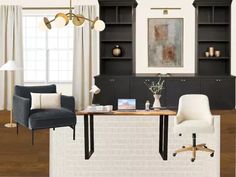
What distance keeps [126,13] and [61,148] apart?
5.49 metres

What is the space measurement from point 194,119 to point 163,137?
2.37ft

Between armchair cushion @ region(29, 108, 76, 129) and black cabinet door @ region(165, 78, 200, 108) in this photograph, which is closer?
armchair cushion @ region(29, 108, 76, 129)

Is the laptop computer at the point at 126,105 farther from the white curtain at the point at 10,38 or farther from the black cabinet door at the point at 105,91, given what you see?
the white curtain at the point at 10,38

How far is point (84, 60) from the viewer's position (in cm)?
1047

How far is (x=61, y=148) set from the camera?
584 centimetres

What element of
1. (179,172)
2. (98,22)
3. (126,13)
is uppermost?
(126,13)

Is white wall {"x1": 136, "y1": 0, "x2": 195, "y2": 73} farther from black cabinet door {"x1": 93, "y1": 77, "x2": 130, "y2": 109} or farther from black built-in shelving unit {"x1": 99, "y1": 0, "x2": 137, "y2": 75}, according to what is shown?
black cabinet door {"x1": 93, "y1": 77, "x2": 130, "y2": 109}

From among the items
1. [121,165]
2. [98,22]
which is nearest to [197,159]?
[121,165]

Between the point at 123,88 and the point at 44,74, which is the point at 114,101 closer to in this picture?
the point at 123,88

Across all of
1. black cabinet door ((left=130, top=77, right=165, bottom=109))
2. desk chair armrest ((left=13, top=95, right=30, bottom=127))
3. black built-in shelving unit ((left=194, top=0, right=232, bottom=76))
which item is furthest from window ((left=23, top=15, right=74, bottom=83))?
desk chair armrest ((left=13, top=95, right=30, bottom=127))

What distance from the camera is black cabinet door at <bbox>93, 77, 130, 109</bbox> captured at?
10.1 m

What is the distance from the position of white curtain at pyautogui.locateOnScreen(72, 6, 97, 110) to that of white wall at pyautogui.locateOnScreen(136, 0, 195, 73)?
1.15 metres

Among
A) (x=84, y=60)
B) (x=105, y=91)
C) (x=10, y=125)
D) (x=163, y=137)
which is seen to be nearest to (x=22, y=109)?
(x=10, y=125)

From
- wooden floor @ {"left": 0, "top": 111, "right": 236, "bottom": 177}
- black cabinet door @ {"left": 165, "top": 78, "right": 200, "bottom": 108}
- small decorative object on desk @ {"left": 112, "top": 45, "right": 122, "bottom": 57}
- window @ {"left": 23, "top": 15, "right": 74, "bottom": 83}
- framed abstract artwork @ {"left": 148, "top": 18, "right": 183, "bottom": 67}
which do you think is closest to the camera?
wooden floor @ {"left": 0, "top": 111, "right": 236, "bottom": 177}
